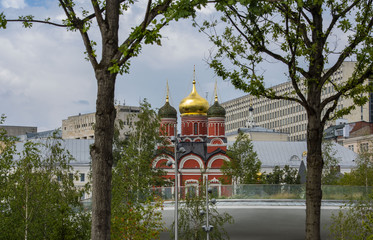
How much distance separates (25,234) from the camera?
29.6 meters

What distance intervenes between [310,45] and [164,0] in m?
8.40

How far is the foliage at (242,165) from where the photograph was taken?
6981 centimetres

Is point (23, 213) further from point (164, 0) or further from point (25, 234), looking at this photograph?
point (164, 0)

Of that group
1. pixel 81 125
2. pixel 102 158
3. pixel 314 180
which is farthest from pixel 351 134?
pixel 102 158

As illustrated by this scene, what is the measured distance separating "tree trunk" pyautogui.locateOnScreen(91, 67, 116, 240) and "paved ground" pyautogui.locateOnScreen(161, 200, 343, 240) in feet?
80.8

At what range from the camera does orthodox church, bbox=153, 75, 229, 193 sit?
2911 inches

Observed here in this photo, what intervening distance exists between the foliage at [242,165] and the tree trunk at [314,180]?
49.8m

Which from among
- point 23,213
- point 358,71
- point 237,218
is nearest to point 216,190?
point 237,218

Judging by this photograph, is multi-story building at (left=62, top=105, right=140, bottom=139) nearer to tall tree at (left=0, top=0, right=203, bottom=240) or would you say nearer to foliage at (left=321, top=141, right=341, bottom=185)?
foliage at (left=321, top=141, right=341, bottom=185)

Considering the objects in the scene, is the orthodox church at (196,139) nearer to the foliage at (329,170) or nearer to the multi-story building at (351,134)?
the foliage at (329,170)

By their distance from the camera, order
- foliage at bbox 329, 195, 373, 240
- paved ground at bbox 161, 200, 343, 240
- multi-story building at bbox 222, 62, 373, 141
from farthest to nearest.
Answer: multi-story building at bbox 222, 62, 373, 141 < paved ground at bbox 161, 200, 343, 240 < foliage at bbox 329, 195, 373, 240

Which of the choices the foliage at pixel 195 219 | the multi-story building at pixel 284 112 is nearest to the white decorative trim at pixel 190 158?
the foliage at pixel 195 219

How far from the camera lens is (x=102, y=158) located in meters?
11.7

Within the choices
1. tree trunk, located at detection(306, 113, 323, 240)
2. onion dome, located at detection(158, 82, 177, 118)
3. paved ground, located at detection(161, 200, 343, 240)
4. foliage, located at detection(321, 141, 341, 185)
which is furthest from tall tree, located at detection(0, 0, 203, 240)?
onion dome, located at detection(158, 82, 177, 118)
